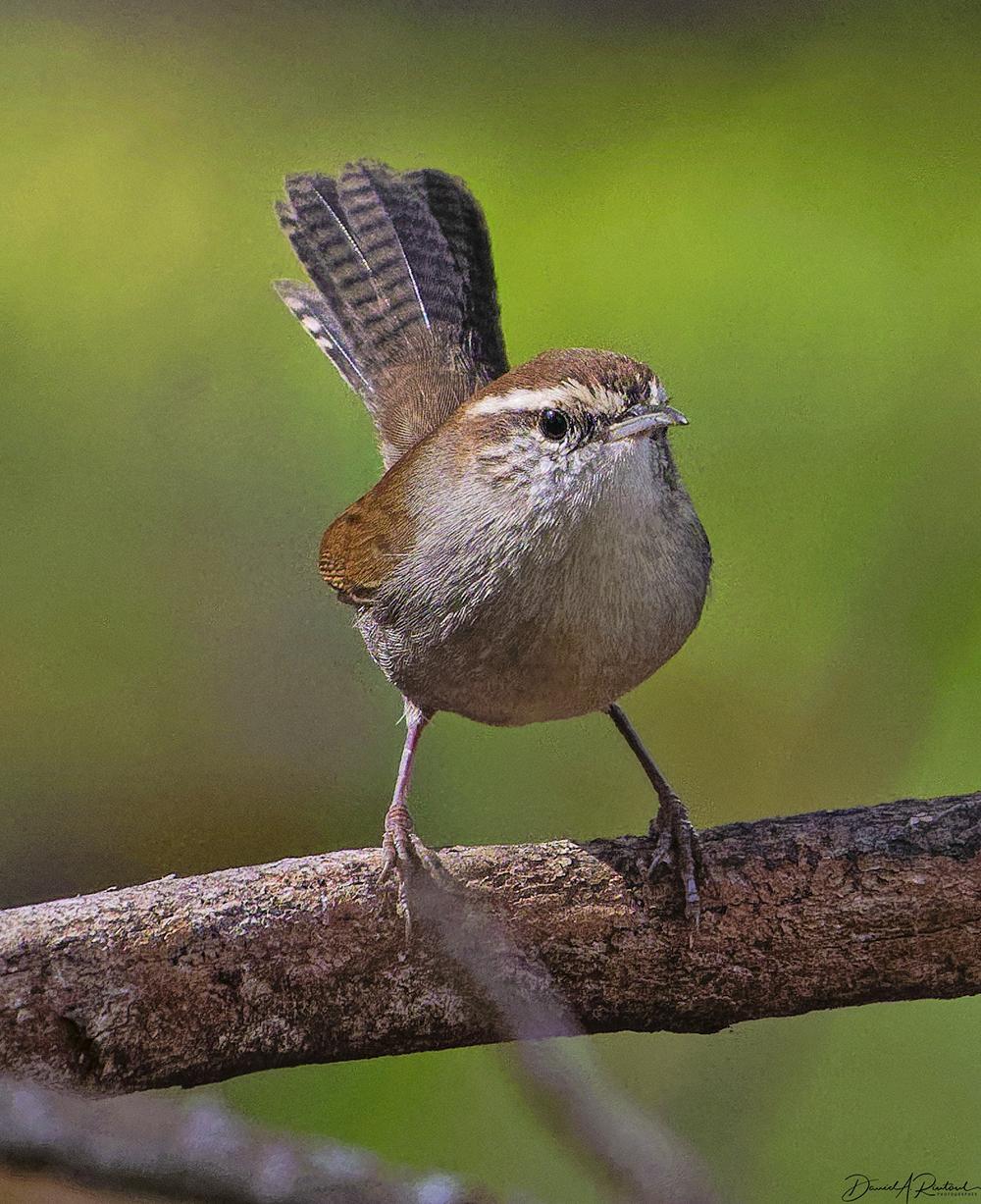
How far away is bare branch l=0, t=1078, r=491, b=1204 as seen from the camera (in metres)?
0.38

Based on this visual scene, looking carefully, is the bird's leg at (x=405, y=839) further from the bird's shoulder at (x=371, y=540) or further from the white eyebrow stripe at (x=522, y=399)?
the white eyebrow stripe at (x=522, y=399)

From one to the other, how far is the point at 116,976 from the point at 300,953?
151mm

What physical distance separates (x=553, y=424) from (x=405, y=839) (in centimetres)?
45

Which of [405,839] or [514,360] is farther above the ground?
[514,360]

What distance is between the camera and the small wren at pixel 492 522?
1.04 m

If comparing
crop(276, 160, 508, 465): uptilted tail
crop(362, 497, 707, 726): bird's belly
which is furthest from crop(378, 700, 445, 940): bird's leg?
crop(276, 160, 508, 465): uptilted tail

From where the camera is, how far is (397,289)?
5.06 ft

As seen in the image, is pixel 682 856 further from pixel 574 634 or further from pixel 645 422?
pixel 645 422

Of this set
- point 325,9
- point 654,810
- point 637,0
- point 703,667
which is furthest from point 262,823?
point 637,0

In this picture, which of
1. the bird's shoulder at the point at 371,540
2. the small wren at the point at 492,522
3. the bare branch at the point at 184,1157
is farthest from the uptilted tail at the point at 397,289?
the bare branch at the point at 184,1157

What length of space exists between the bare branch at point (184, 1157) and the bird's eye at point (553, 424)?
0.71 meters
